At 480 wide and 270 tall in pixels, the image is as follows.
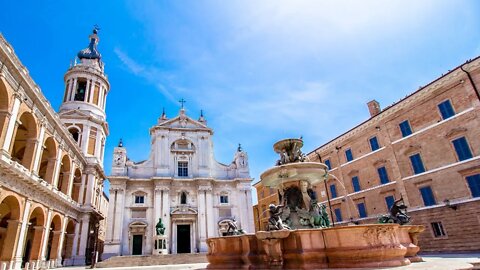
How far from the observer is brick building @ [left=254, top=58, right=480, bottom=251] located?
56.6 feet

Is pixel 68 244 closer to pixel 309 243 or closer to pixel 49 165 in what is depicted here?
pixel 49 165

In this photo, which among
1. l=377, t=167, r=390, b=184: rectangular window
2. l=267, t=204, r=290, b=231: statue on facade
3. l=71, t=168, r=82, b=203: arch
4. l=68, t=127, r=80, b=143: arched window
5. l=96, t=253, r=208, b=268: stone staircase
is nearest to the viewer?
l=267, t=204, r=290, b=231: statue on facade

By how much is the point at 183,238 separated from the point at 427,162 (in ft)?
74.2

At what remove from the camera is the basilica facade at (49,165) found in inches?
612

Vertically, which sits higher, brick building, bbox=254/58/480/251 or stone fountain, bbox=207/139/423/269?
brick building, bbox=254/58/480/251

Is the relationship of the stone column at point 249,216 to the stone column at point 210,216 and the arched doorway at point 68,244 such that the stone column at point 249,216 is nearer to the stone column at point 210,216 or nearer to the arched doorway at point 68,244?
the stone column at point 210,216

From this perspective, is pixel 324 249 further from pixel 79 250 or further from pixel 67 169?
pixel 79 250

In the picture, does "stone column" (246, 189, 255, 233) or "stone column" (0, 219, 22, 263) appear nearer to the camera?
"stone column" (0, 219, 22, 263)

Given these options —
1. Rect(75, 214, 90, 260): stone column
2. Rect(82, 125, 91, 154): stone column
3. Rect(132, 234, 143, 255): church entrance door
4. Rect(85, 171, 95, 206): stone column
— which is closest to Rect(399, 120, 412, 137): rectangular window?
Rect(132, 234, 143, 255): church entrance door

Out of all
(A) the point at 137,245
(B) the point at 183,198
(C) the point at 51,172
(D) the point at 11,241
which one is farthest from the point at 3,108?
(B) the point at 183,198

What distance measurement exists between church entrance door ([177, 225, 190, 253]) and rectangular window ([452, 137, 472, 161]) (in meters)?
23.9

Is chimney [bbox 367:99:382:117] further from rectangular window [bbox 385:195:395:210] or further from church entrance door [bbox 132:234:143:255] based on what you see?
church entrance door [bbox 132:234:143:255]

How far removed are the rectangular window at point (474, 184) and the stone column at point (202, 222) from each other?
2192cm

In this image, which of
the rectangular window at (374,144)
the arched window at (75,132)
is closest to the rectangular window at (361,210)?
the rectangular window at (374,144)
